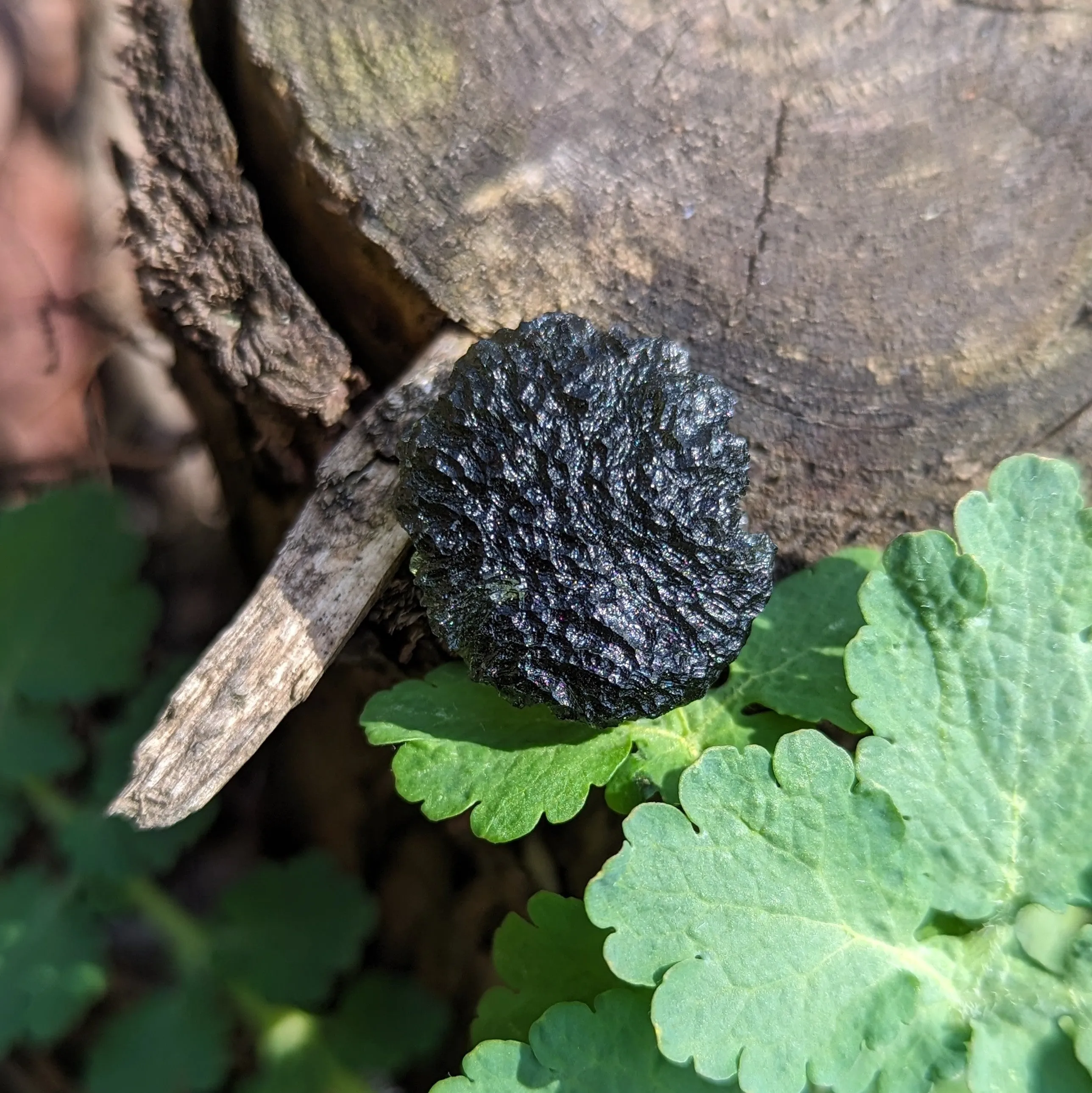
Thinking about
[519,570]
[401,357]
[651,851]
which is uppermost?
[401,357]

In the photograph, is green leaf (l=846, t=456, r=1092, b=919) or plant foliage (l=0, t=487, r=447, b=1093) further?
plant foliage (l=0, t=487, r=447, b=1093)

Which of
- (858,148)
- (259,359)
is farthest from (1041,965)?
(259,359)

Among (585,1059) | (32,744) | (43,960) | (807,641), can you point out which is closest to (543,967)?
(585,1059)

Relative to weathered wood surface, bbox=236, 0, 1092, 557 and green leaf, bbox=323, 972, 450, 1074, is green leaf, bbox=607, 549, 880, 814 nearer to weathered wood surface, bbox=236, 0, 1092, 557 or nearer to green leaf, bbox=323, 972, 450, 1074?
weathered wood surface, bbox=236, 0, 1092, 557

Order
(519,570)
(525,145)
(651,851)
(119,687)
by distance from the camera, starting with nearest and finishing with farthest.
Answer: (651,851)
(519,570)
(525,145)
(119,687)

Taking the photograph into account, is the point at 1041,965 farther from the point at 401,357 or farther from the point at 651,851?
the point at 401,357

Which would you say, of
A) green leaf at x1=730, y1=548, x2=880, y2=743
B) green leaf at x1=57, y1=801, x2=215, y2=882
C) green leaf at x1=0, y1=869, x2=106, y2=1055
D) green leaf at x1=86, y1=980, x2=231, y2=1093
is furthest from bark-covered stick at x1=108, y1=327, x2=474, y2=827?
green leaf at x1=86, y1=980, x2=231, y2=1093

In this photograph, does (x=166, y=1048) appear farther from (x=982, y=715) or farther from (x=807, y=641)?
(x=982, y=715)

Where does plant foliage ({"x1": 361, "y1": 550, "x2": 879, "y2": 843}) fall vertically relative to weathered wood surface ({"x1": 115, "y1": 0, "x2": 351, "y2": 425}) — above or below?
below
